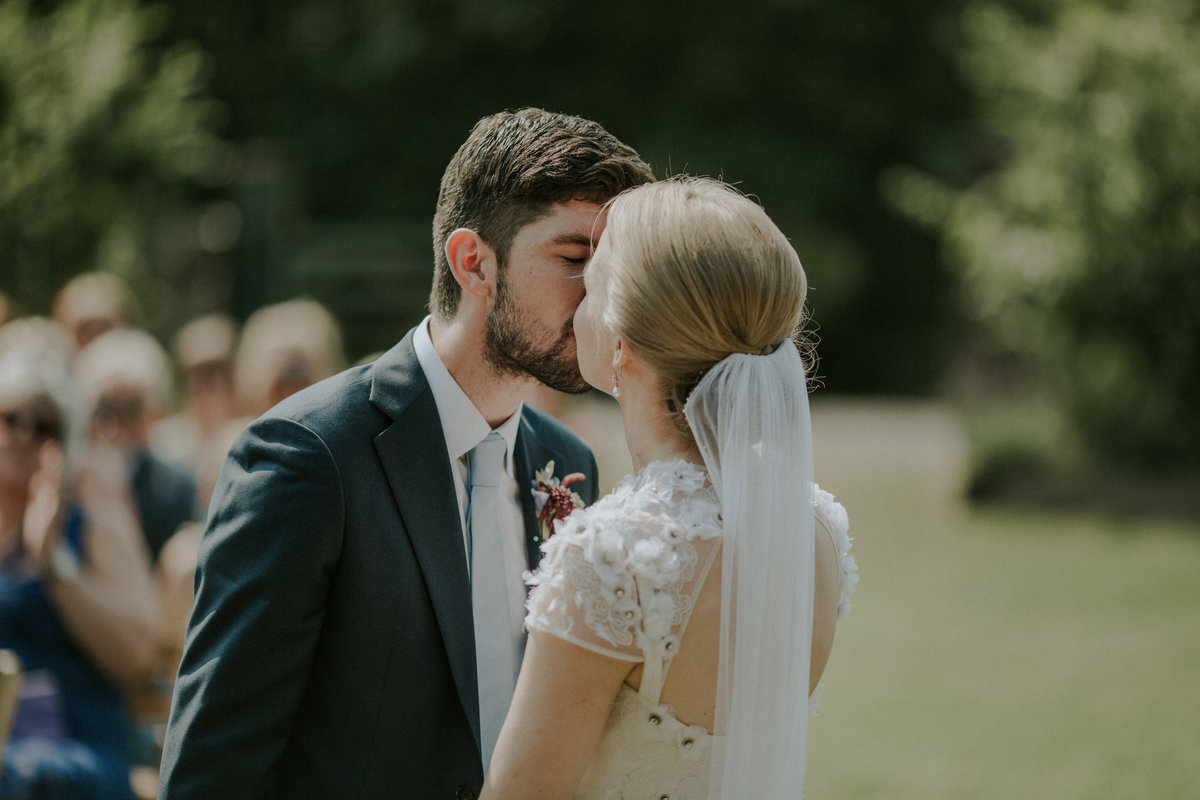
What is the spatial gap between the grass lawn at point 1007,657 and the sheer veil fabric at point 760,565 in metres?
3.92

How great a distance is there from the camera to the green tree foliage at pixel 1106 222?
39.5ft

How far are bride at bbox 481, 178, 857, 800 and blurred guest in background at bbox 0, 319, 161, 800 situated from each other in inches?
88.6

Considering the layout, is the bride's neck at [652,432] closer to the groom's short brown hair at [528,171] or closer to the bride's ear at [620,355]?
the bride's ear at [620,355]

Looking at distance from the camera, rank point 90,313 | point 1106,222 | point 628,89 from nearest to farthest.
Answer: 1. point 90,313
2. point 1106,222
3. point 628,89

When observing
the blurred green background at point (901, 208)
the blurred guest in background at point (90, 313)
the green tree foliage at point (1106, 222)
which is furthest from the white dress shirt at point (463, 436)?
the green tree foliage at point (1106, 222)

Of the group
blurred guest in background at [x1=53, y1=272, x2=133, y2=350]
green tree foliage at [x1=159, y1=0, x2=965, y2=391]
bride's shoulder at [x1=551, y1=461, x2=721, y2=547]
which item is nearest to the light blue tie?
→ bride's shoulder at [x1=551, y1=461, x2=721, y2=547]

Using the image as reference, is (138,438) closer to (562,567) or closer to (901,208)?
(562,567)

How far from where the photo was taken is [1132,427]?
492 inches

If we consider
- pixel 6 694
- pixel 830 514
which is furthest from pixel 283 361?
pixel 830 514

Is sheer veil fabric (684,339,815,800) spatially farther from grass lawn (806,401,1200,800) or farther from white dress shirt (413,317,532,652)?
grass lawn (806,401,1200,800)

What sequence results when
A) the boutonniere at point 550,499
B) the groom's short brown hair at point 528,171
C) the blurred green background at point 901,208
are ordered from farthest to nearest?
the blurred green background at point 901,208
the boutonniere at point 550,499
the groom's short brown hair at point 528,171

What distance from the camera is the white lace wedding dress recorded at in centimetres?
186

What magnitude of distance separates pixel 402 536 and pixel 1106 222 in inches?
460

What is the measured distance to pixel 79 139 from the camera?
32.2 ft
